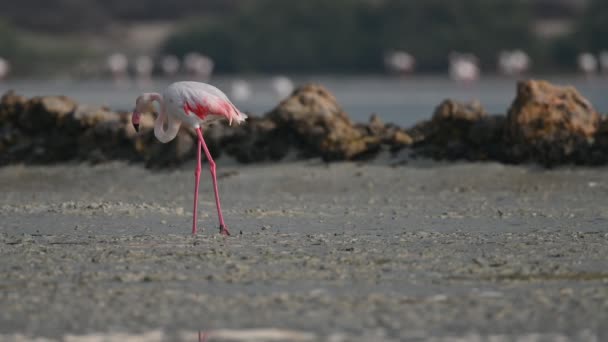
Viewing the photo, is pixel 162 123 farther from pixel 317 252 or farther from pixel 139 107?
pixel 317 252

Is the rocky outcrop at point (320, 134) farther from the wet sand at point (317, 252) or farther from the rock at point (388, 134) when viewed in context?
the wet sand at point (317, 252)

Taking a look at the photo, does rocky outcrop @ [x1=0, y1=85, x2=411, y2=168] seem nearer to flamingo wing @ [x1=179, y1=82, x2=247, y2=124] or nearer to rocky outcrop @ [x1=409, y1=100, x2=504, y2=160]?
rocky outcrop @ [x1=409, y1=100, x2=504, y2=160]

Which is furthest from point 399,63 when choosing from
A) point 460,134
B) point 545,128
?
point 545,128

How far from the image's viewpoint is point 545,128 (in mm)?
11508

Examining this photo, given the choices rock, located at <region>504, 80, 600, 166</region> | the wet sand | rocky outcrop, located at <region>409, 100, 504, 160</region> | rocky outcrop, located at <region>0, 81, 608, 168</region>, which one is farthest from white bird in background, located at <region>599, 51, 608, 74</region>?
the wet sand

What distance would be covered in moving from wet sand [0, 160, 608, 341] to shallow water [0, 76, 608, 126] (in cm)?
984

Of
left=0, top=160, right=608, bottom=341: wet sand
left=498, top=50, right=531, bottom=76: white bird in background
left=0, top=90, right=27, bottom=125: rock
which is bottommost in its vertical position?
left=0, top=160, right=608, bottom=341: wet sand

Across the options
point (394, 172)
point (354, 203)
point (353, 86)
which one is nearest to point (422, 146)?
point (394, 172)

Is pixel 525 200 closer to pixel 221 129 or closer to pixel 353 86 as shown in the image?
pixel 221 129

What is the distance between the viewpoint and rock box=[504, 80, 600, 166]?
11.5 metres

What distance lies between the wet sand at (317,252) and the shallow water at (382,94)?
32.3ft

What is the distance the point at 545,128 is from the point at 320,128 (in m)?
2.09

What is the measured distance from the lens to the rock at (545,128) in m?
11.5

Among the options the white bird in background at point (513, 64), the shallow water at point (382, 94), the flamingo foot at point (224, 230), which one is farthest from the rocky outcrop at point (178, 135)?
the white bird in background at point (513, 64)
